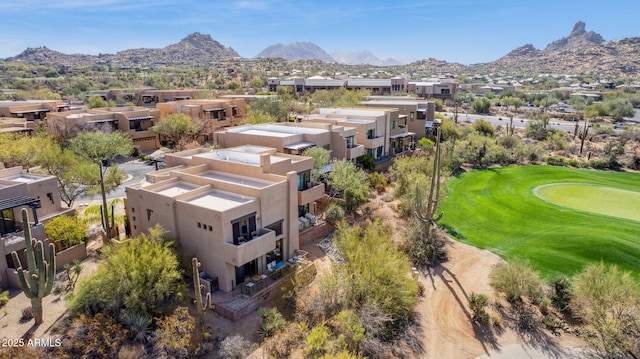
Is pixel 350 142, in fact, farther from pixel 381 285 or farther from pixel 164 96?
pixel 164 96

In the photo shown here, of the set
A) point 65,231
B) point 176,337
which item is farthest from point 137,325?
point 65,231

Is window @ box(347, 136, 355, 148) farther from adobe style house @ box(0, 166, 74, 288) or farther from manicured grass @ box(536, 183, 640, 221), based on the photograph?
adobe style house @ box(0, 166, 74, 288)

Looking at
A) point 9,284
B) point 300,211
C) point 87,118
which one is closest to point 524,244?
point 300,211

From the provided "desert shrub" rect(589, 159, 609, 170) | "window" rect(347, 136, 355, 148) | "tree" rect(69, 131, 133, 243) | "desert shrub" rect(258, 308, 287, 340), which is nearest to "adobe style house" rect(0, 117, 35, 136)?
"tree" rect(69, 131, 133, 243)

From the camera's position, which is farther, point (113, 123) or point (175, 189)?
Result: point (113, 123)

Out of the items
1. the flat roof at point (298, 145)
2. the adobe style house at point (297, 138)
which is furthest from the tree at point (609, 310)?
the adobe style house at point (297, 138)

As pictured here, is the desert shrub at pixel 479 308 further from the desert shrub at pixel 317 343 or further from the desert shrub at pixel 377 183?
the desert shrub at pixel 377 183
